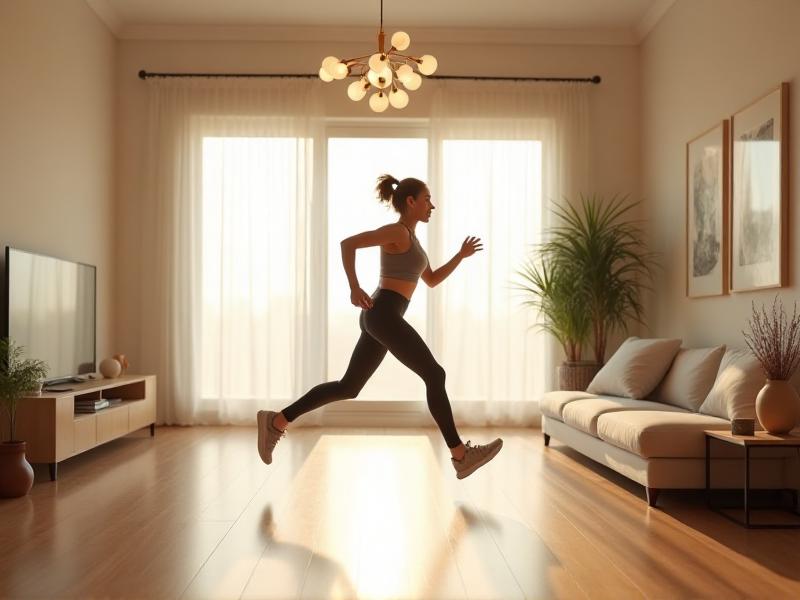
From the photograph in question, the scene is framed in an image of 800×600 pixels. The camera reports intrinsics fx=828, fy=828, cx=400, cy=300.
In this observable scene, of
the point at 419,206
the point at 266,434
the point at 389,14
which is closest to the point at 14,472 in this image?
the point at 266,434

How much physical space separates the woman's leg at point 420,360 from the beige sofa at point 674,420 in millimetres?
845

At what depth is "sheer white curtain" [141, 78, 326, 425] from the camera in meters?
6.58

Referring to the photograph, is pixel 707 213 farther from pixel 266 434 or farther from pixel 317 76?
pixel 317 76

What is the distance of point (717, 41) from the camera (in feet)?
16.9

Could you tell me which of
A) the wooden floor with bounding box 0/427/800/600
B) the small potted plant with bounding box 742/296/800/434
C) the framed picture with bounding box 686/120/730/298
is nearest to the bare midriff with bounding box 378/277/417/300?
the wooden floor with bounding box 0/427/800/600

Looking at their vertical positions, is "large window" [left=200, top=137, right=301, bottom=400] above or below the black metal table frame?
above

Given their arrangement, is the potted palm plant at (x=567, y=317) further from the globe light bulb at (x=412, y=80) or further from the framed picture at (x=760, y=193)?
the globe light bulb at (x=412, y=80)

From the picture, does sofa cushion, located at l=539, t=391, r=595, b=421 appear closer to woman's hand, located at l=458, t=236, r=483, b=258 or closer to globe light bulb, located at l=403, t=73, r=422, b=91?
woman's hand, located at l=458, t=236, r=483, b=258

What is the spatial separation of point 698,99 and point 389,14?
7.97ft

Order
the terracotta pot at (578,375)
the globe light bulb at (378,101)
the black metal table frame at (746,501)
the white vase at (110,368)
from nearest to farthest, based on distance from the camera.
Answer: the black metal table frame at (746,501) < the globe light bulb at (378,101) < the white vase at (110,368) < the terracotta pot at (578,375)

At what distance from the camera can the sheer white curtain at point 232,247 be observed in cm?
658

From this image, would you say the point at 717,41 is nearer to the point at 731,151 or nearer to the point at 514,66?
the point at 731,151

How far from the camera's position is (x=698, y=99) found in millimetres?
5457

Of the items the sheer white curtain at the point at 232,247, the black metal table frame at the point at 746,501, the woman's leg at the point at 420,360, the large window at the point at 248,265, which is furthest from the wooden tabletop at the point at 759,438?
the large window at the point at 248,265
